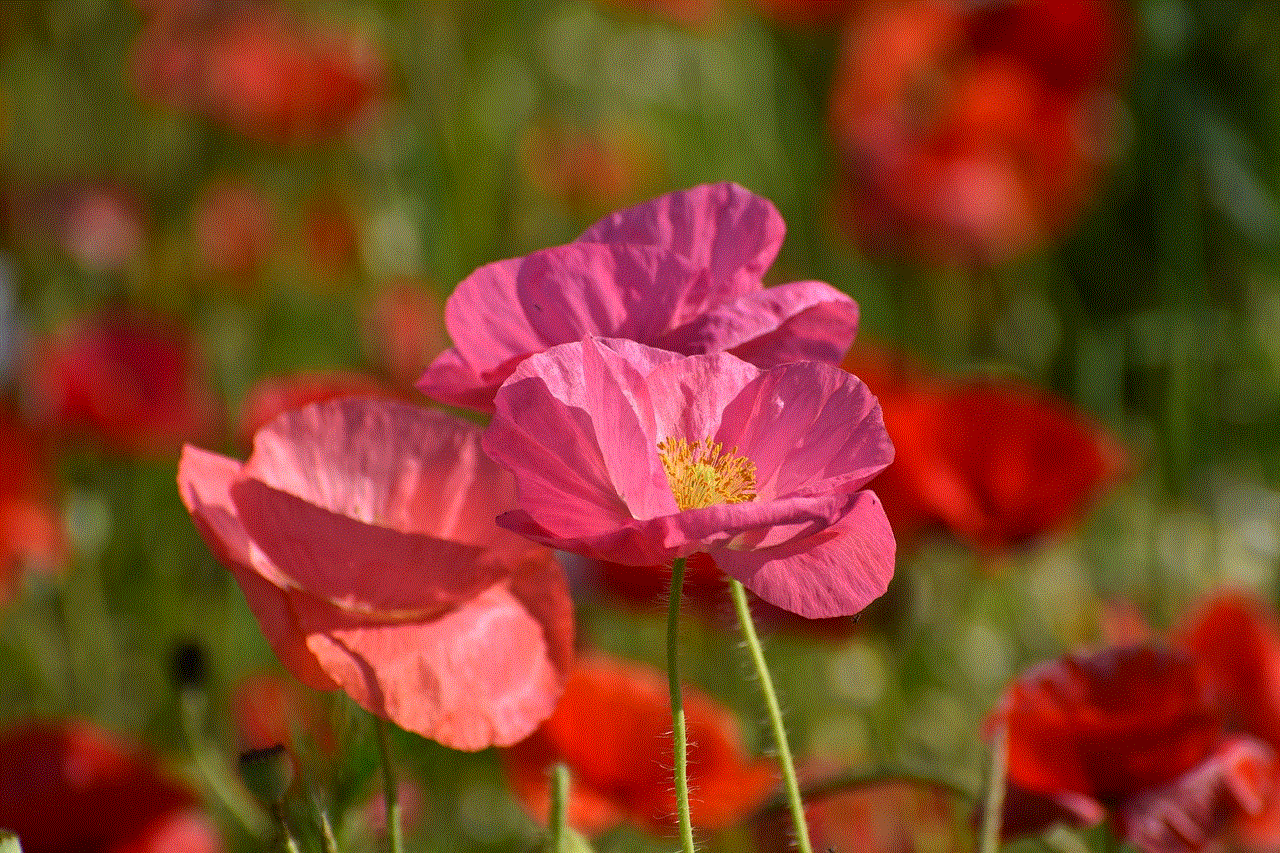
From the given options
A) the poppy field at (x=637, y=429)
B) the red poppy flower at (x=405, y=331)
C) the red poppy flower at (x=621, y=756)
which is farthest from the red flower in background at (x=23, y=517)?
the red poppy flower at (x=621, y=756)

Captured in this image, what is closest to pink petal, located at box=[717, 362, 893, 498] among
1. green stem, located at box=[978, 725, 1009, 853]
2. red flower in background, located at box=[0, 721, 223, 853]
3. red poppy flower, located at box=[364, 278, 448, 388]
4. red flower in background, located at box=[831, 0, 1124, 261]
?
green stem, located at box=[978, 725, 1009, 853]

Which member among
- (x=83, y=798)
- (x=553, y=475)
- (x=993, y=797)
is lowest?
(x=83, y=798)

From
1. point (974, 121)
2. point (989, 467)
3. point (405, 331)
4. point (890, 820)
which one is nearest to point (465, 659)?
point (890, 820)

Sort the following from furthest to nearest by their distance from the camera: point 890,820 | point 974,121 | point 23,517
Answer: point 974,121 < point 23,517 < point 890,820

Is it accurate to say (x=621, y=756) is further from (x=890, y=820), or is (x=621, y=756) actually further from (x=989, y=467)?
(x=989, y=467)

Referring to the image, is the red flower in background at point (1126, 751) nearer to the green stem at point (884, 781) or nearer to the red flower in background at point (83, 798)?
the green stem at point (884, 781)

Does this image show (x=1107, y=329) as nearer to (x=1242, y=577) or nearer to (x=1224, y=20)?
(x=1224, y=20)
